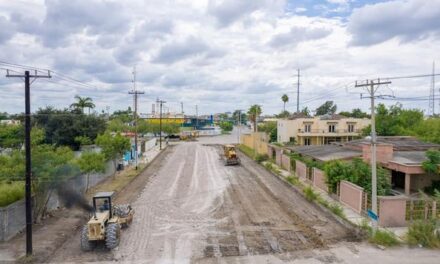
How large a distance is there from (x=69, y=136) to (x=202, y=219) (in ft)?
108

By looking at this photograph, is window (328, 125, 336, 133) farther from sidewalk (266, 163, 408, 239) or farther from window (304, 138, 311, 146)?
sidewalk (266, 163, 408, 239)

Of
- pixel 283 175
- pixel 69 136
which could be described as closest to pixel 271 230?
pixel 283 175

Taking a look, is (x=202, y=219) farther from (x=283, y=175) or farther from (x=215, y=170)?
(x=215, y=170)

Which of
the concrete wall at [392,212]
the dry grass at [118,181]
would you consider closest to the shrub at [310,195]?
the concrete wall at [392,212]

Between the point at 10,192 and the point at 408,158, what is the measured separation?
81.8 ft

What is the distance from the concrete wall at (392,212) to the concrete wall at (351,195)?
7.79ft

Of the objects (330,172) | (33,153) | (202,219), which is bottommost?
(202,219)

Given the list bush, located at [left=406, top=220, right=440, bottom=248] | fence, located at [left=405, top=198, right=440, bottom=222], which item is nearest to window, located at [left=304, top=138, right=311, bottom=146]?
fence, located at [left=405, top=198, right=440, bottom=222]

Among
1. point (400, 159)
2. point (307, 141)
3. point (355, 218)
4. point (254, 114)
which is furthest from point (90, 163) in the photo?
point (254, 114)

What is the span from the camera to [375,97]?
19234 mm

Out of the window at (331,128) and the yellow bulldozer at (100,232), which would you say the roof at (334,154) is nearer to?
the yellow bulldozer at (100,232)

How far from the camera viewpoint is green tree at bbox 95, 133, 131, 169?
37.1 metres

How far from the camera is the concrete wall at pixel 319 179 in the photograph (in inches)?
1167

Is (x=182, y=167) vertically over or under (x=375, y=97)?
under
